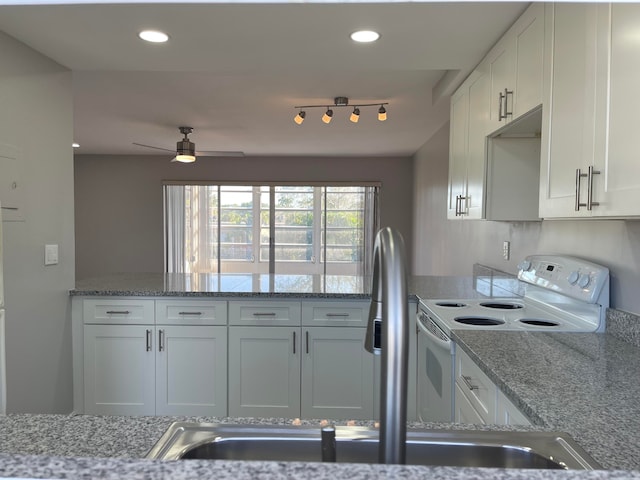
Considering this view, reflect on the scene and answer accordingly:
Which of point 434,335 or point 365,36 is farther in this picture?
point 365,36

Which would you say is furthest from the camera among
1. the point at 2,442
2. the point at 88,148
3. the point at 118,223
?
the point at 118,223

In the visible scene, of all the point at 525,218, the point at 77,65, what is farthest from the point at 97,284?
the point at 525,218

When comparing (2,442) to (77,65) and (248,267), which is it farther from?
(248,267)

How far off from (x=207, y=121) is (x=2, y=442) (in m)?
4.02

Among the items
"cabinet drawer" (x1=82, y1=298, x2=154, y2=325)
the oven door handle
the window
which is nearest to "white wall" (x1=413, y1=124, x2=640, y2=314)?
the oven door handle

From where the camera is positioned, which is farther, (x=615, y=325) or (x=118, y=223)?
(x=118, y=223)

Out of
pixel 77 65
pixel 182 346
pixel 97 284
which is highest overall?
A: pixel 77 65

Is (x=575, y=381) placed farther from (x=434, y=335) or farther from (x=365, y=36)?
(x=365, y=36)

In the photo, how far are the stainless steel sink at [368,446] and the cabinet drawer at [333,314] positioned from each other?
1856 millimetres

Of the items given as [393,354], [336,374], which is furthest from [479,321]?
[393,354]

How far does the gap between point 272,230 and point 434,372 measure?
517cm

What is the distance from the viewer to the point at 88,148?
6.11 meters

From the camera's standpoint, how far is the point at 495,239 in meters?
3.09

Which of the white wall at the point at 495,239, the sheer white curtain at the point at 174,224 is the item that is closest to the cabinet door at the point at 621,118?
the white wall at the point at 495,239
